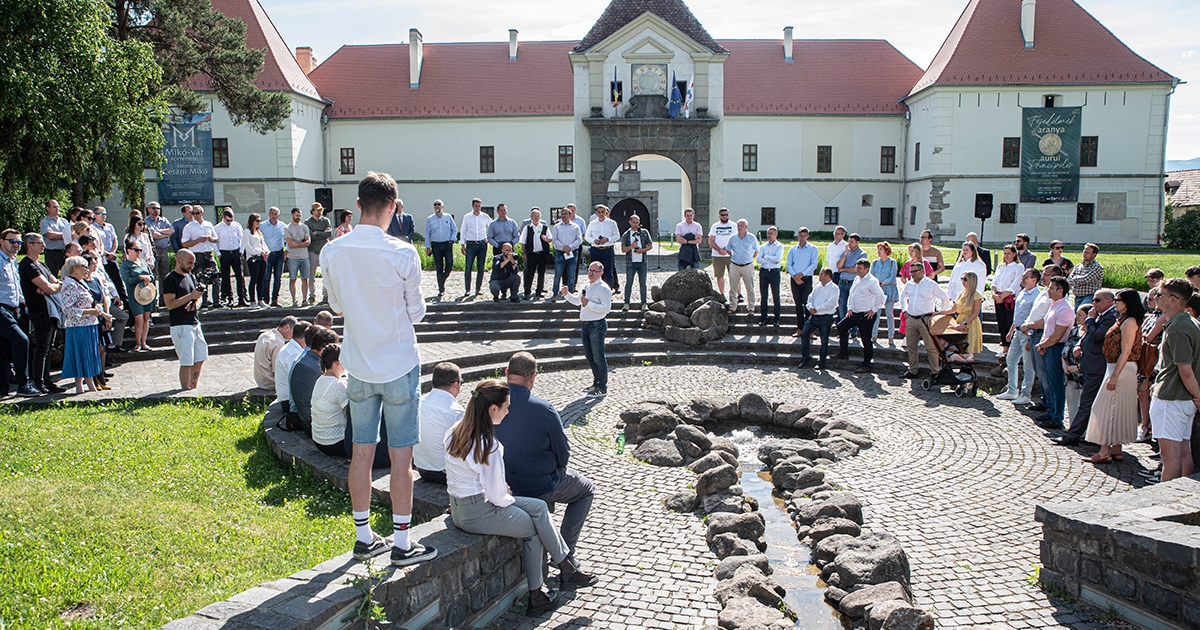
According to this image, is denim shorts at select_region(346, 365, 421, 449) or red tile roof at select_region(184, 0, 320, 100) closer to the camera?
denim shorts at select_region(346, 365, 421, 449)

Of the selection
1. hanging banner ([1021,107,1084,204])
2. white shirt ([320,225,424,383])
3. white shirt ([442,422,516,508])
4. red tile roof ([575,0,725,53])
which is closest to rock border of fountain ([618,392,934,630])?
white shirt ([442,422,516,508])

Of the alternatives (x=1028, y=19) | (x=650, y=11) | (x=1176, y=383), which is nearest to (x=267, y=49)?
(x=650, y=11)

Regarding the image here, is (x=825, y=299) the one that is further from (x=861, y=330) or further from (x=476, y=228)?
(x=476, y=228)

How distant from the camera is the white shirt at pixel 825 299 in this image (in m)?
14.0

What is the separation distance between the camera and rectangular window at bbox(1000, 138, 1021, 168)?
42.2 meters

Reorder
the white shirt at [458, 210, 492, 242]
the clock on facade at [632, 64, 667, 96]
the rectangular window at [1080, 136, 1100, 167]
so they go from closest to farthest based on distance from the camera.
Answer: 1. the white shirt at [458, 210, 492, 242]
2. the clock on facade at [632, 64, 667, 96]
3. the rectangular window at [1080, 136, 1100, 167]

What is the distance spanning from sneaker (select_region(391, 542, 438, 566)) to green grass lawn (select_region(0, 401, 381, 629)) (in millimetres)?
1033

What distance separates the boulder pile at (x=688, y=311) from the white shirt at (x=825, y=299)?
2.38 m

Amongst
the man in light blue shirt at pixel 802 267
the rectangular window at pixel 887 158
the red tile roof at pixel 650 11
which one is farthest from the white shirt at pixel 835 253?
the rectangular window at pixel 887 158

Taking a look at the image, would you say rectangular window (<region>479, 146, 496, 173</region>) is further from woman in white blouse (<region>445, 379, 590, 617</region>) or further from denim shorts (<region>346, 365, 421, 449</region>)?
denim shorts (<region>346, 365, 421, 449</region>)

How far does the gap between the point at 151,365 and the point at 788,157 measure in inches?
1531

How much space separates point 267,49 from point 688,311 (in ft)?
101

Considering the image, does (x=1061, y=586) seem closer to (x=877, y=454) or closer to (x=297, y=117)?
(x=877, y=454)

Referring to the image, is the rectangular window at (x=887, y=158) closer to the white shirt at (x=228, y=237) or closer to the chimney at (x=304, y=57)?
the chimney at (x=304, y=57)
